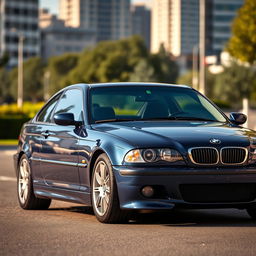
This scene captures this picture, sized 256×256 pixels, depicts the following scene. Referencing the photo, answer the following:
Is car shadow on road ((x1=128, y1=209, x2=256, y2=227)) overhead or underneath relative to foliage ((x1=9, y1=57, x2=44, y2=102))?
overhead

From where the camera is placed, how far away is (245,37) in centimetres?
3859

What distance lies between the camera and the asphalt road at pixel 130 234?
289 inches

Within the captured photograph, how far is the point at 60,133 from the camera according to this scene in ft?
34.1

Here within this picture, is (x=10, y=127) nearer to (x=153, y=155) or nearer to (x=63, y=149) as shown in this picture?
(x=63, y=149)

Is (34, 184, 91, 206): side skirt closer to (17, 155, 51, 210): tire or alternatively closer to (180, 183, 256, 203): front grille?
(17, 155, 51, 210): tire

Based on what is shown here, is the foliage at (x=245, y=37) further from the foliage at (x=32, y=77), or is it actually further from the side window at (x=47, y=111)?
the foliage at (x=32, y=77)

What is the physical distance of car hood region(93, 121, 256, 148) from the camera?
8844 millimetres

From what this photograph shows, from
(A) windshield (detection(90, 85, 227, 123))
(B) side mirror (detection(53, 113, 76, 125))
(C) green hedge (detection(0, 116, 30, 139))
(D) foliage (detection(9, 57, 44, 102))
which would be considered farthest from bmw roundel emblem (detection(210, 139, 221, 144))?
(D) foliage (detection(9, 57, 44, 102))

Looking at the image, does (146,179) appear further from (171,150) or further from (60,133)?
(60,133)

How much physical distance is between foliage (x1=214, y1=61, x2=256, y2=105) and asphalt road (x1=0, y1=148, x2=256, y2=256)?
3819 inches

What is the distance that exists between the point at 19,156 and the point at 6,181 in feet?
17.0

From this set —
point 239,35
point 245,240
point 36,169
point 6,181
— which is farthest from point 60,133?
point 239,35

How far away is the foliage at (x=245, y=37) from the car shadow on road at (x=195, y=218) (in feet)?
92.4

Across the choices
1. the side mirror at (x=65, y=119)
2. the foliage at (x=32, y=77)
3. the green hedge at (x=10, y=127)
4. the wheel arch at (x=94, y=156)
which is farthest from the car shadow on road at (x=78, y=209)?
the foliage at (x=32, y=77)
